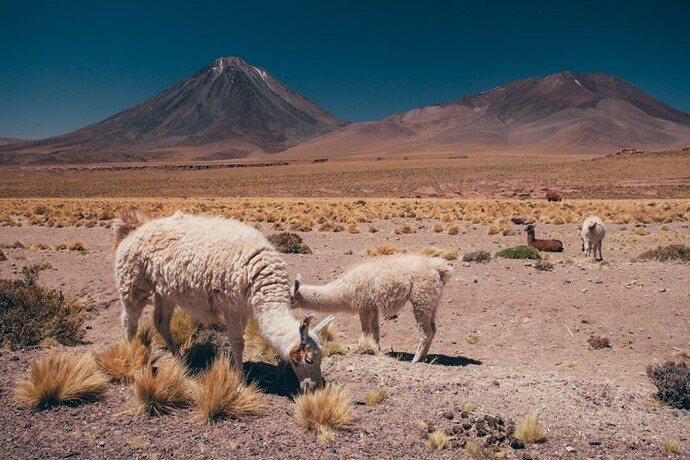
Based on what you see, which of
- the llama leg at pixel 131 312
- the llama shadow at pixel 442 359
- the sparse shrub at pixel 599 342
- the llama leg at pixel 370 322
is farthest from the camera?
the sparse shrub at pixel 599 342

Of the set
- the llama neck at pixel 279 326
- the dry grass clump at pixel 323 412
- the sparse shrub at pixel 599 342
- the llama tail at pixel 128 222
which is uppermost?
the llama tail at pixel 128 222

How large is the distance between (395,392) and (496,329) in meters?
3.86

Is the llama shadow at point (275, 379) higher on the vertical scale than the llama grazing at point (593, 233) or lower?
lower

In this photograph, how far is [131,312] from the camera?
573cm

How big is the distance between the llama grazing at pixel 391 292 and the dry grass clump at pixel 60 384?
256 cm

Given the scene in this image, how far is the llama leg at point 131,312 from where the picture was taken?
5677 millimetres

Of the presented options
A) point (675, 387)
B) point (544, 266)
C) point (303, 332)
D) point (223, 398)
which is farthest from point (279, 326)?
point (544, 266)

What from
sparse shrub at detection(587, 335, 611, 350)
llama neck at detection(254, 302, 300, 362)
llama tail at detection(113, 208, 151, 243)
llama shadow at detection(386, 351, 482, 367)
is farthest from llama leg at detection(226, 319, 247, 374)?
sparse shrub at detection(587, 335, 611, 350)

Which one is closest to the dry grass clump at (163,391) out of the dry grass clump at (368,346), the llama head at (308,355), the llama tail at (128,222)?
the llama head at (308,355)

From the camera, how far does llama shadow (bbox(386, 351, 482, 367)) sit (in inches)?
267

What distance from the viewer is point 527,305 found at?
363 inches

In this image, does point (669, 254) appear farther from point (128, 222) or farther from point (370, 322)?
point (128, 222)

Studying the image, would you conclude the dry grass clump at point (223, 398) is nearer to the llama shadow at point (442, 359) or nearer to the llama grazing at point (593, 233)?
the llama shadow at point (442, 359)

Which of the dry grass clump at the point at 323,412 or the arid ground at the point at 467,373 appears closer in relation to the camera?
the arid ground at the point at 467,373
